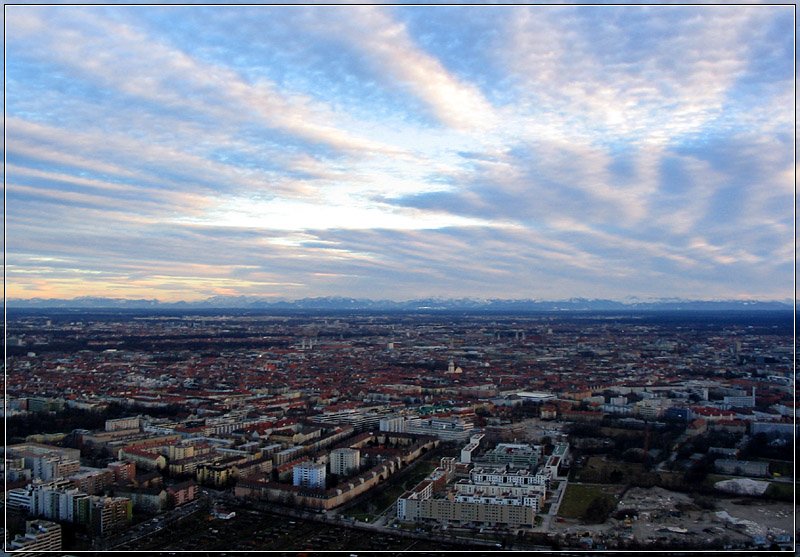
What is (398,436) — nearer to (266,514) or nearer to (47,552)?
(266,514)

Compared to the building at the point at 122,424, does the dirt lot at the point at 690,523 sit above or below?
below

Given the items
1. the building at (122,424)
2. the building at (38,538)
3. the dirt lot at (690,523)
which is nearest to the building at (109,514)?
the building at (38,538)

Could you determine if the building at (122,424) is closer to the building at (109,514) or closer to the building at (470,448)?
the building at (109,514)

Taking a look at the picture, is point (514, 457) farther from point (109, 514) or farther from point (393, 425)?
point (109, 514)

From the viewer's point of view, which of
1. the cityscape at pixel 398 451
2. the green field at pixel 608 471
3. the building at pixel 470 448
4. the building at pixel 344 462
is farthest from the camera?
the building at pixel 470 448

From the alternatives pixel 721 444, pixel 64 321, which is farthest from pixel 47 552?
pixel 64 321

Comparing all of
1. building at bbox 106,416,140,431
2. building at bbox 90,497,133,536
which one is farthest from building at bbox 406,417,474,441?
building at bbox 90,497,133,536
